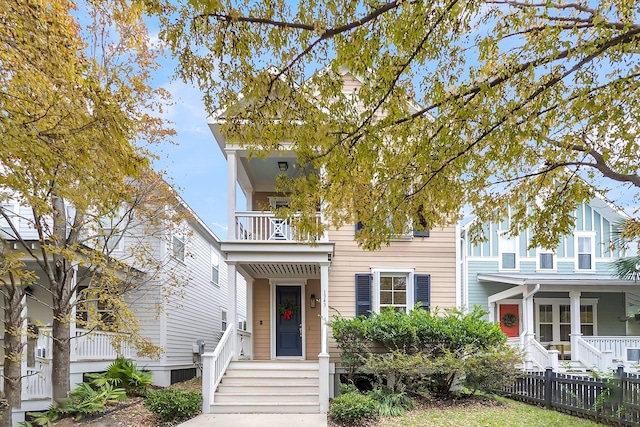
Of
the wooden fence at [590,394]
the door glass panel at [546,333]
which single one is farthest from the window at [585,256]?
the wooden fence at [590,394]

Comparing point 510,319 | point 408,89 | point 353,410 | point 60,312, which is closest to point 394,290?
point 353,410

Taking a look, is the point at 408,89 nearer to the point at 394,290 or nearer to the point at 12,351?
the point at 394,290

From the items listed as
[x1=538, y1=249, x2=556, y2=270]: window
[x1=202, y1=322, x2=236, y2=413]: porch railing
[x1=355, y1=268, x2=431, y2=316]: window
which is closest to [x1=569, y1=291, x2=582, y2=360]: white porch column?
[x1=538, y1=249, x2=556, y2=270]: window

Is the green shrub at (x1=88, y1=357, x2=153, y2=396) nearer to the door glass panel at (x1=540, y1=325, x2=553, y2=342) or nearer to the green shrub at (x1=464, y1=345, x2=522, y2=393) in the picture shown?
the green shrub at (x1=464, y1=345, x2=522, y2=393)

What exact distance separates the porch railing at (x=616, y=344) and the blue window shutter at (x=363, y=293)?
23.5 ft

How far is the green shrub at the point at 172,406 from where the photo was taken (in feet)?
29.7

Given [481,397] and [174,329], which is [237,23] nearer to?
[481,397]

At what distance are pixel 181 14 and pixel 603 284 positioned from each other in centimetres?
1621

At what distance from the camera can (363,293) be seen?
1290 centimetres

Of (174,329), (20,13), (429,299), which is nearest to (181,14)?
(20,13)

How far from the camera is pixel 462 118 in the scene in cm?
559

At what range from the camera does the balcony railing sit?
39.2 ft

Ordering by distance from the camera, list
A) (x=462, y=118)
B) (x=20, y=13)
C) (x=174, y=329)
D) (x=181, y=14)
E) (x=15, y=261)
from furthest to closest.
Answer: (x=174, y=329), (x=15, y=261), (x=462, y=118), (x=181, y=14), (x=20, y=13)

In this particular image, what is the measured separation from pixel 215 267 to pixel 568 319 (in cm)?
1442
